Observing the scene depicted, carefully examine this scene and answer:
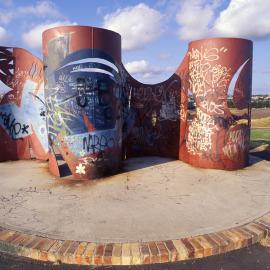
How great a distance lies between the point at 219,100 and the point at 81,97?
2.81 meters

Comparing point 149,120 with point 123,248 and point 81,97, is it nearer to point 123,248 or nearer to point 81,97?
point 81,97

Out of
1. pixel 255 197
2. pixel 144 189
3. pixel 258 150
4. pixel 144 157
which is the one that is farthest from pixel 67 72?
pixel 258 150

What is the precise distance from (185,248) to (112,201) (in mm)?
1705

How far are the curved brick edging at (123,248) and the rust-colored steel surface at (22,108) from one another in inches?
175

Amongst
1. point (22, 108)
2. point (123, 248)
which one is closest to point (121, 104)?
point (22, 108)

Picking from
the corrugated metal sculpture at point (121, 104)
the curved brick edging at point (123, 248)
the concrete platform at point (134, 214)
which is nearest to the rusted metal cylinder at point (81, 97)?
the corrugated metal sculpture at point (121, 104)

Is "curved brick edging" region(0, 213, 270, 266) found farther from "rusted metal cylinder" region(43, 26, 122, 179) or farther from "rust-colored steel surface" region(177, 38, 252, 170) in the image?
"rust-colored steel surface" region(177, 38, 252, 170)

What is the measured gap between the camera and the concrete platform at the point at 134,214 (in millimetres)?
3451

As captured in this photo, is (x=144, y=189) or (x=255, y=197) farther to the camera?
(x=144, y=189)

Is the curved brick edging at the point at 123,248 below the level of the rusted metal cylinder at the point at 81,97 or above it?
below

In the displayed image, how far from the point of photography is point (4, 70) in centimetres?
774

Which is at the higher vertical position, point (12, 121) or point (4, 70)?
point (4, 70)

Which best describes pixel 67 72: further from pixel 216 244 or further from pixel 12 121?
pixel 216 244

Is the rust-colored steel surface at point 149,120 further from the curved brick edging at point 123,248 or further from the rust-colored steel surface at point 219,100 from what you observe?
the curved brick edging at point 123,248
